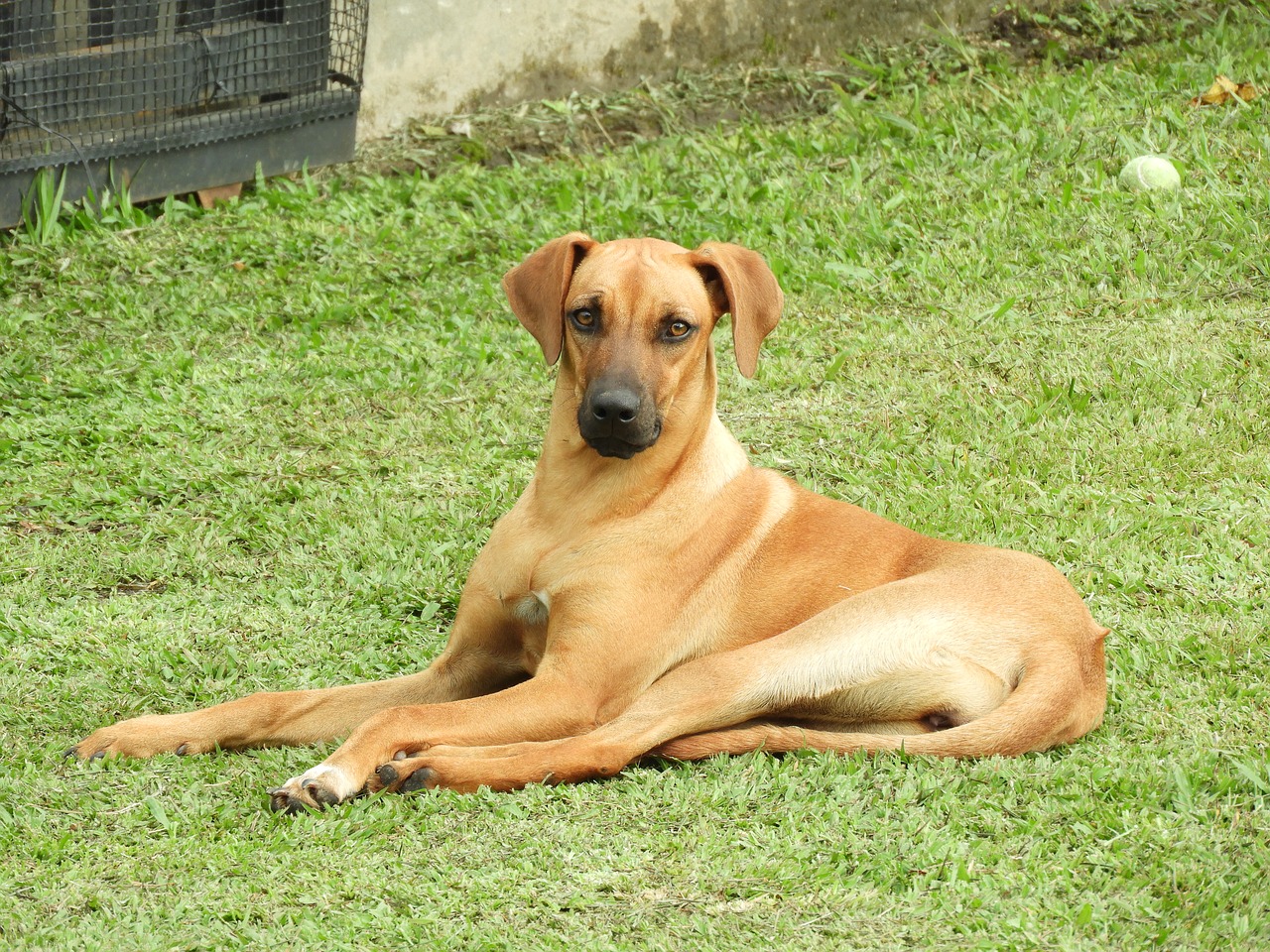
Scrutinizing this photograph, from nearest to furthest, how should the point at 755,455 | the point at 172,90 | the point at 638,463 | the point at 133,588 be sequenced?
the point at 638,463
the point at 133,588
the point at 755,455
the point at 172,90

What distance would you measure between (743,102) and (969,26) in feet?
5.99

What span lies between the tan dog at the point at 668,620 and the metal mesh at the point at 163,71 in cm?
428

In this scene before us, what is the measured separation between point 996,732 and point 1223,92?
632 cm

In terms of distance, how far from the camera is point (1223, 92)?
28.6 ft

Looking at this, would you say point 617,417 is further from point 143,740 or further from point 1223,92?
point 1223,92

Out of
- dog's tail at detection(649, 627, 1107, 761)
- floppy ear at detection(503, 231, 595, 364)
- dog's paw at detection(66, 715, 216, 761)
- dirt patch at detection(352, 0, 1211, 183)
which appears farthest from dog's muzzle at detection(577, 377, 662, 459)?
dirt patch at detection(352, 0, 1211, 183)

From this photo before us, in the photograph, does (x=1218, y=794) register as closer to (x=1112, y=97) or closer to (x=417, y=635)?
(x=417, y=635)

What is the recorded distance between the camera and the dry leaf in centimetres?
866

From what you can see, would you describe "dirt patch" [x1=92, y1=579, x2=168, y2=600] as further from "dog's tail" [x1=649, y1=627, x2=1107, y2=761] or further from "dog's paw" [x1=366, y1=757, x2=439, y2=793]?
"dog's tail" [x1=649, y1=627, x2=1107, y2=761]

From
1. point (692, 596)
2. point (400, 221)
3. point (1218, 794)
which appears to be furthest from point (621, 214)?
point (1218, 794)

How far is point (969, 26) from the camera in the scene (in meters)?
10.1

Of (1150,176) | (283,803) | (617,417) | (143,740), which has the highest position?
(1150,176)

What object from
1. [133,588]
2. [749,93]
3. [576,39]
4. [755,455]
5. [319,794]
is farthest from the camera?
[749,93]

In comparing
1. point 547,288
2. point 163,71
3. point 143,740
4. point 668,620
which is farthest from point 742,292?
point 163,71
